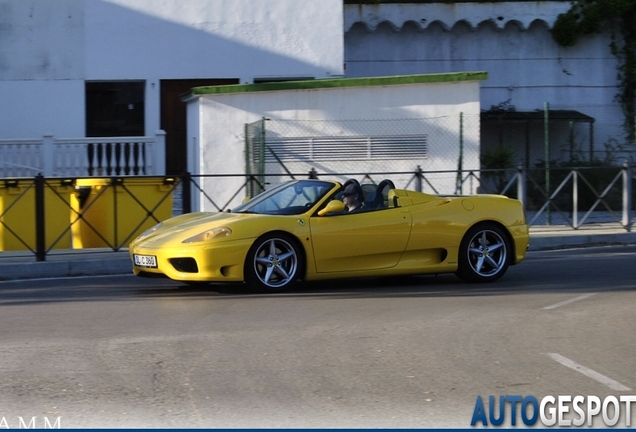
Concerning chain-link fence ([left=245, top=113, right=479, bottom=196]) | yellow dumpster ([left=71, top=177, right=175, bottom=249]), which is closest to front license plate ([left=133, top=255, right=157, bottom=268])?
yellow dumpster ([left=71, top=177, right=175, bottom=249])

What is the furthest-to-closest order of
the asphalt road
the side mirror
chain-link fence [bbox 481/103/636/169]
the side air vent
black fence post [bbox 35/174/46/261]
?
chain-link fence [bbox 481/103/636/169] < black fence post [bbox 35/174/46/261] < the side mirror < the side air vent < the asphalt road

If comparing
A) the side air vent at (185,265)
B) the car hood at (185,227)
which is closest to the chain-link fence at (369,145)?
the car hood at (185,227)

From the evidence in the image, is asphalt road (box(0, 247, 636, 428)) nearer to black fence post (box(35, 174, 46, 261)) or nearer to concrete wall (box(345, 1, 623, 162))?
black fence post (box(35, 174, 46, 261))

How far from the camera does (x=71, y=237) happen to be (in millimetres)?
14141

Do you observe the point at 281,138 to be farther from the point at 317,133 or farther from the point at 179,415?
the point at 179,415

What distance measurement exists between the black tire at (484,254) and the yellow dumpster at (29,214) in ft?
19.7

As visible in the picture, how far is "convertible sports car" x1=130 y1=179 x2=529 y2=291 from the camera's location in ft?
31.9

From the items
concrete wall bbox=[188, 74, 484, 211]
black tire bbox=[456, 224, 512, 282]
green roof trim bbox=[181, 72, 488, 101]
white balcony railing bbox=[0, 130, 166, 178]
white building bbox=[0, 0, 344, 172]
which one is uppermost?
white building bbox=[0, 0, 344, 172]

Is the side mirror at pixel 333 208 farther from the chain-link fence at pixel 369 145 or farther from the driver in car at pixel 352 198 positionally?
the chain-link fence at pixel 369 145

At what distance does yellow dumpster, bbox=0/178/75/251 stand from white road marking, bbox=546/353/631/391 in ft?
27.6

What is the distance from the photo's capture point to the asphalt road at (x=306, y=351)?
18.3 feet

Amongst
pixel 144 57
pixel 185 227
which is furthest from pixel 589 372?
pixel 144 57

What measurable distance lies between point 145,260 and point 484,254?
395cm

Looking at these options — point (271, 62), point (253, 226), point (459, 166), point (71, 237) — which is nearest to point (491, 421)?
point (253, 226)
